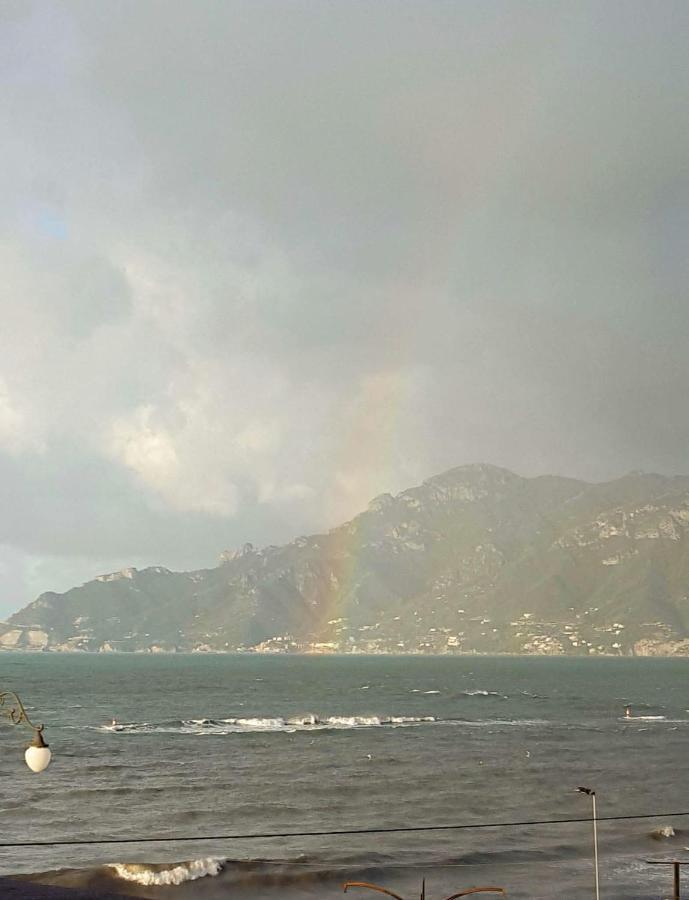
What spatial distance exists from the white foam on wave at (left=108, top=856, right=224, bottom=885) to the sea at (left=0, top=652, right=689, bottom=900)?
8 centimetres

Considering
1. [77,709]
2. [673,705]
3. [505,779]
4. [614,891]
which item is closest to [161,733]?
[77,709]

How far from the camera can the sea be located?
120 ft

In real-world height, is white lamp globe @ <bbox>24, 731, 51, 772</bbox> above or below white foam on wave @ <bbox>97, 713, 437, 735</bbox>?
above

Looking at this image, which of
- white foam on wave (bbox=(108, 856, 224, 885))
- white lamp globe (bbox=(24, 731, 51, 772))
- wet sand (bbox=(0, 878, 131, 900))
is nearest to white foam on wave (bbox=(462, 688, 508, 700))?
white foam on wave (bbox=(108, 856, 224, 885))

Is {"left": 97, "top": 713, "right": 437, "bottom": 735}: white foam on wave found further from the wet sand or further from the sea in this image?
the wet sand

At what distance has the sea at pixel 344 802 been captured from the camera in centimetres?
3659

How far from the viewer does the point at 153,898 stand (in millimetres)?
34188

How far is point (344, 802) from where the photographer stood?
176 ft

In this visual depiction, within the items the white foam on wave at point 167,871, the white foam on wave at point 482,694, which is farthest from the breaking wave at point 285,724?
the white foam on wave at point 167,871

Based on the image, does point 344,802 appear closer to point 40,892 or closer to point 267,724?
point 40,892

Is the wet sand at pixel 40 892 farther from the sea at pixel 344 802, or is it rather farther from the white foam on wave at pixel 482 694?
the white foam on wave at pixel 482 694

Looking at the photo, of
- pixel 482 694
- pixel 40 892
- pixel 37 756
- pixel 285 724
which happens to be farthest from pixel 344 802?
pixel 482 694

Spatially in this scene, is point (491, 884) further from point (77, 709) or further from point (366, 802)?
point (77, 709)

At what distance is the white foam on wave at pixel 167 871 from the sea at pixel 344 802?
81 millimetres
